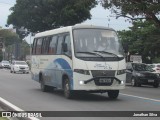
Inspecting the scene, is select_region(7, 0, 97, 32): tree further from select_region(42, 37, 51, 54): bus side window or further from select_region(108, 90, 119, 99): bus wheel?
select_region(108, 90, 119, 99): bus wheel

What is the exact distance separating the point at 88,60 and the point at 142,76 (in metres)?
12.5

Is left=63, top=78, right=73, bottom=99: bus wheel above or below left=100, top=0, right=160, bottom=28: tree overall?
below

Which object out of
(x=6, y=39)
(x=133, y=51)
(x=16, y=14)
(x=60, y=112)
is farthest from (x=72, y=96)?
(x=6, y=39)

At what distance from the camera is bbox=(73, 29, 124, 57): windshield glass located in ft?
58.1

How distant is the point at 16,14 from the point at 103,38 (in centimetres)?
4566

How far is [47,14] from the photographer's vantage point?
58.9 meters

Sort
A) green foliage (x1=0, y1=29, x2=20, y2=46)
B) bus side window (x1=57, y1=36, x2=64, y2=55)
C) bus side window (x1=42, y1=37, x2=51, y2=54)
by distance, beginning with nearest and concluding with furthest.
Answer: bus side window (x1=57, y1=36, x2=64, y2=55) → bus side window (x1=42, y1=37, x2=51, y2=54) → green foliage (x1=0, y1=29, x2=20, y2=46)

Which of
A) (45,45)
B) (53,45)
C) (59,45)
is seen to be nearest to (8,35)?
(45,45)

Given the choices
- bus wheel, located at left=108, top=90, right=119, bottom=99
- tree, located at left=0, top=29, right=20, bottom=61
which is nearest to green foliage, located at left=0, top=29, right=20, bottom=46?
tree, located at left=0, top=29, right=20, bottom=61

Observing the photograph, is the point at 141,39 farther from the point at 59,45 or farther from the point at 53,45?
the point at 59,45

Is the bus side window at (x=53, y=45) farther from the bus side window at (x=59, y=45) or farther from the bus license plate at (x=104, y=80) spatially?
the bus license plate at (x=104, y=80)

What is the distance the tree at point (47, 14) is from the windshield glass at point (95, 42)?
38.3 m

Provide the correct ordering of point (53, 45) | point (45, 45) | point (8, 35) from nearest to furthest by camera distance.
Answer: point (53, 45)
point (45, 45)
point (8, 35)

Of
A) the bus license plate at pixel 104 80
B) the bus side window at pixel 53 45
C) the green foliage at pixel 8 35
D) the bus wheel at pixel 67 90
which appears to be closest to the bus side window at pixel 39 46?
the bus side window at pixel 53 45
